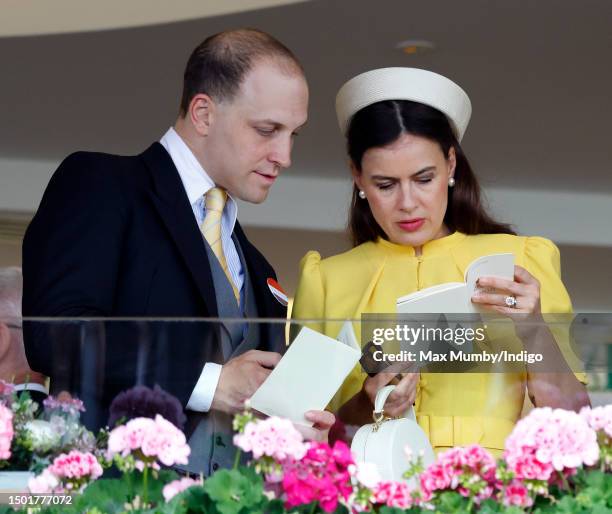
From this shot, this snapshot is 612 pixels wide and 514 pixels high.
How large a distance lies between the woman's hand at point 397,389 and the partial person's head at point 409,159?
846 mm

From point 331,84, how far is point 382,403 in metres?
5.05

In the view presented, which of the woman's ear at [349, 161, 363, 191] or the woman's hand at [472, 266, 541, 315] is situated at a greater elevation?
the woman's ear at [349, 161, 363, 191]

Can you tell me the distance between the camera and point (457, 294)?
1.90 m

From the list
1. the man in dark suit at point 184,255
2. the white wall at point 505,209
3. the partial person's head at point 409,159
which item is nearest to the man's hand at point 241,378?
the man in dark suit at point 184,255

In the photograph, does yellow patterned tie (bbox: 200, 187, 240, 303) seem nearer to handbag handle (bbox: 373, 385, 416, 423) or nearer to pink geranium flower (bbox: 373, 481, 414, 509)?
handbag handle (bbox: 373, 385, 416, 423)

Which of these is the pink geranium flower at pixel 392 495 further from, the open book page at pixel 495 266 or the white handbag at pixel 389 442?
the open book page at pixel 495 266

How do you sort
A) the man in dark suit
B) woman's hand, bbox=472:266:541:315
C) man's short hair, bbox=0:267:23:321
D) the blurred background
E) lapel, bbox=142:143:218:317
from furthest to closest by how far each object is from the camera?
the blurred background → man's short hair, bbox=0:267:23:321 → lapel, bbox=142:143:218:317 → woman's hand, bbox=472:266:541:315 → the man in dark suit

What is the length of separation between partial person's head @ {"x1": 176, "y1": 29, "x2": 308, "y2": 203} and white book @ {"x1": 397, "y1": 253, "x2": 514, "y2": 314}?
55cm

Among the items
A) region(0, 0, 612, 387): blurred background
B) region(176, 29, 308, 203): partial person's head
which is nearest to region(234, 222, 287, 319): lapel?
region(176, 29, 308, 203): partial person's head

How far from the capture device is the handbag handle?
1.67m

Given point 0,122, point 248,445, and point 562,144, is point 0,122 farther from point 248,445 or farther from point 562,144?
point 248,445

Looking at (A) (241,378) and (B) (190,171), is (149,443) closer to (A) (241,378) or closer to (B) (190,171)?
(A) (241,378)

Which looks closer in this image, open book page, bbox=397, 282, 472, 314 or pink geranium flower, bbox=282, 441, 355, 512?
pink geranium flower, bbox=282, 441, 355, 512

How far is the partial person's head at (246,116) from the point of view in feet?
7.85
